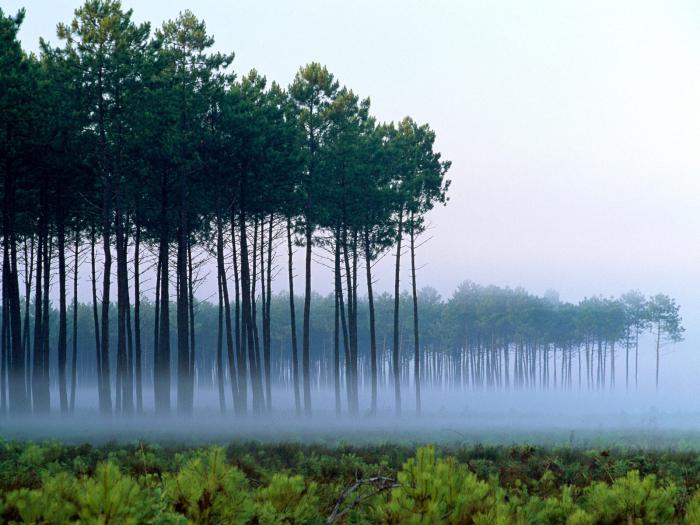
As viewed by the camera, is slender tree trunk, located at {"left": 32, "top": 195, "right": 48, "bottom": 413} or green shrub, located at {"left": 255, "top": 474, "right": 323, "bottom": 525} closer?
green shrub, located at {"left": 255, "top": 474, "right": 323, "bottom": 525}

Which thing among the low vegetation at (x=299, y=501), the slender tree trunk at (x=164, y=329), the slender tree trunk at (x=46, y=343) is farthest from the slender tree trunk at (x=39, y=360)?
the low vegetation at (x=299, y=501)

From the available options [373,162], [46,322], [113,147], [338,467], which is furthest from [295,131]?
[338,467]

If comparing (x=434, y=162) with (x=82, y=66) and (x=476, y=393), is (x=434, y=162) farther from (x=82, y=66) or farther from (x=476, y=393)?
(x=476, y=393)

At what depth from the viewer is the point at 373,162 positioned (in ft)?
128

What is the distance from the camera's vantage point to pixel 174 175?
31.8 meters

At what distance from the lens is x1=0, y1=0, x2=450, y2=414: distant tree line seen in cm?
2798

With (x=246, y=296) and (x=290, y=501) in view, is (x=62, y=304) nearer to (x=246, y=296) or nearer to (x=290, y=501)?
(x=246, y=296)

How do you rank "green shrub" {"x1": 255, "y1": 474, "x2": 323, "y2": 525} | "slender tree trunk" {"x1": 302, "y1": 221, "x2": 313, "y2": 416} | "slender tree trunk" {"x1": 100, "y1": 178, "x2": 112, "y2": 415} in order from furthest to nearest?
"slender tree trunk" {"x1": 302, "y1": 221, "x2": 313, "y2": 416}
"slender tree trunk" {"x1": 100, "y1": 178, "x2": 112, "y2": 415}
"green shrub" {"x1": 255, "y1": 474, "x2": 323, "y2": 525}

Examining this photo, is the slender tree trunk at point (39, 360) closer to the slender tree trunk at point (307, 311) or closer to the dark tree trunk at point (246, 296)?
the dark tree trunk at point (246, 296)

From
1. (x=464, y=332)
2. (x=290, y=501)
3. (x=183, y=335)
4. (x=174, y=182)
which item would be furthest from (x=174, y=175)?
(x=464, y=332)

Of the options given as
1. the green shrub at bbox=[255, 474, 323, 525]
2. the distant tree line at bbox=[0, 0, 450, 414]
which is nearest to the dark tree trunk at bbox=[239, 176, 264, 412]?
the distant tree line at bbox=[0, 0, 450, 414]

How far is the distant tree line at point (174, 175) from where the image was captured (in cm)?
2798

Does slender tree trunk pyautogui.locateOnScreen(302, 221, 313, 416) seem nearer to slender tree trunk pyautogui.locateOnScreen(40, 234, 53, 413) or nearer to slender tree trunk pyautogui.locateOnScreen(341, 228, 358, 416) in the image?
slender tree trunk pyautogui.locateOnScreen(341, 228, 358, 416)

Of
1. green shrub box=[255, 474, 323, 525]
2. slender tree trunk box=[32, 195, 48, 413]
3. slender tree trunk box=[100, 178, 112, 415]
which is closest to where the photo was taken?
green shrub box=[255, 474, 323, 525]
